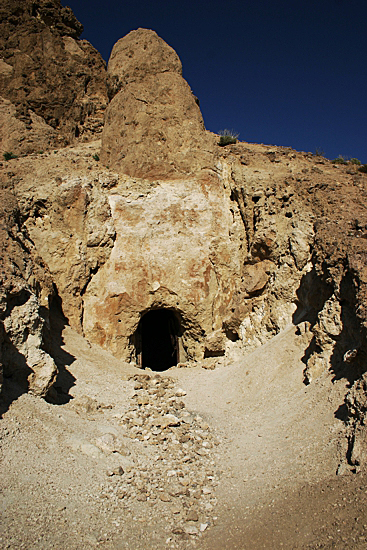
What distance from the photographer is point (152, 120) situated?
15227 mm

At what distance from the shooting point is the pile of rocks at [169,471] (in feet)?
17.9

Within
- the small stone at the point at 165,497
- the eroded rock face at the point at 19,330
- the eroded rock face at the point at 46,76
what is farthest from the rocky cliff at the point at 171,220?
the small stone at the point at 165,497

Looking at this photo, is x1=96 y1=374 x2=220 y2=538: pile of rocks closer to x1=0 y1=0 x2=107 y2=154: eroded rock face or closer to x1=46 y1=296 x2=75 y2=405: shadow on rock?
x1=46 y1=296 x2=75 y2=405: shadow on rock

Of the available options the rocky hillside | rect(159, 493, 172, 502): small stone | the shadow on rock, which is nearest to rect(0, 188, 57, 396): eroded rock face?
the shadow on rock

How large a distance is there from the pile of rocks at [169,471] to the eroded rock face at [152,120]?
30.7 feet

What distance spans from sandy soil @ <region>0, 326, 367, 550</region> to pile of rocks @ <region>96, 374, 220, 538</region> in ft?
0.07

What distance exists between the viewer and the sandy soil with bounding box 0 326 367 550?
4.64 m

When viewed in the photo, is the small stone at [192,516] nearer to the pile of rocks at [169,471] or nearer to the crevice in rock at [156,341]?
the pile of rocks at [169,471]

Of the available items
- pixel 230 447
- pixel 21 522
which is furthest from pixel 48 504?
pixel 230 447

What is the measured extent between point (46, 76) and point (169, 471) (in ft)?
67.2

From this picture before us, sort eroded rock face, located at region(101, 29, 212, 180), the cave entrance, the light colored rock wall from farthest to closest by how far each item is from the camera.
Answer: the cave entrance, eroded rock face, located at region(101, 29, 212, 180), the light colored rock wall

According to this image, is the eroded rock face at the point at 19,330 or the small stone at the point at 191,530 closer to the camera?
the small stone at the point at 191,530

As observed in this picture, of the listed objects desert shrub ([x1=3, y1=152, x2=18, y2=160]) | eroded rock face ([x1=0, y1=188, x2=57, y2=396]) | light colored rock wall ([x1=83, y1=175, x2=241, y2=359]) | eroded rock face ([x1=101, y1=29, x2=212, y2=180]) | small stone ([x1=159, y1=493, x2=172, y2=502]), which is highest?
eroded rock face ([x1=101, y1=29, x2=212, y2=180])

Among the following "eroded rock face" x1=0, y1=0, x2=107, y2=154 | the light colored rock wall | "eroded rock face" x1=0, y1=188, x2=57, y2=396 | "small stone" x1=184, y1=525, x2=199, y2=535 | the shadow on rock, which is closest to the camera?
"small stone" x1=184, y1=525, x2=199, y2=535
